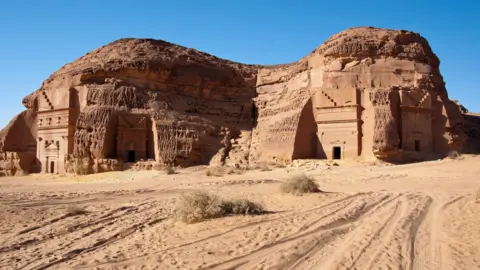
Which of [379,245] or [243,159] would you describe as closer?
[379,245]

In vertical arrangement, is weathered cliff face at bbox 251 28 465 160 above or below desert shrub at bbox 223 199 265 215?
above

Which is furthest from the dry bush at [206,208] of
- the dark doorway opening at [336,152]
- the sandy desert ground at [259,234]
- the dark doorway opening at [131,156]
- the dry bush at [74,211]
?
the dark doorway opening at [131,156]

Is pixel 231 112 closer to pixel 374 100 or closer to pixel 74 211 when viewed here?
pixel 374 100

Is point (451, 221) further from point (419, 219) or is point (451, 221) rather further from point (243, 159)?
point (243, 159)

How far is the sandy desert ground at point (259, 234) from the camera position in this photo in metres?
6.53

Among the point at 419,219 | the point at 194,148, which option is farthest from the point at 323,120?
the point at 419,219

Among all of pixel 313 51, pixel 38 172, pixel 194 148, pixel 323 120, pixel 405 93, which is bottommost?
pixel 38 172

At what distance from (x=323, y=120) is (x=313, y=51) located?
24.7ft

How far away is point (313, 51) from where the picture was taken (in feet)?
109

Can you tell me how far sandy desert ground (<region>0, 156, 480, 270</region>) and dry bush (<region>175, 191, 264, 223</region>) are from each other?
0.33 metres

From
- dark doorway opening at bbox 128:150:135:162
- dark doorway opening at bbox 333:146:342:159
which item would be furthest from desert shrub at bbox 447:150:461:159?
dark doorway opening at bbox 128:150:135:162

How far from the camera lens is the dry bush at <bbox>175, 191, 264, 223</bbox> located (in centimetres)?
948

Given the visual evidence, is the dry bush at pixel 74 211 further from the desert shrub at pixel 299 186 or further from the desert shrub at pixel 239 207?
the desert shrub at pixel 299 186

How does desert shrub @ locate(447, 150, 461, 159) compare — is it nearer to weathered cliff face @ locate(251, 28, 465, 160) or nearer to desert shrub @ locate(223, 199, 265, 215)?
weathered cliff face @ locate(251, 28, 465, 160)
